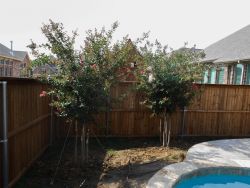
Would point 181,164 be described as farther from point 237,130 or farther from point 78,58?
point 237,130

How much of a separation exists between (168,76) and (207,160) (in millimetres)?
2603

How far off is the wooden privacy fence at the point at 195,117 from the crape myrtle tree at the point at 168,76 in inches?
41.3

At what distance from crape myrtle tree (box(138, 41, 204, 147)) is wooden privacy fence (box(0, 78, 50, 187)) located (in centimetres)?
309

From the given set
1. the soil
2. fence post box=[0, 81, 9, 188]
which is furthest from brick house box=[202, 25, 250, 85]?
fence post box=[0, 81, 9, 188]

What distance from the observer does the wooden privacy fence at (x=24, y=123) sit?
4777 mm

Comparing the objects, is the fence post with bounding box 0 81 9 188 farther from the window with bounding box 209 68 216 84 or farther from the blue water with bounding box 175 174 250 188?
the window with bounding box 209 68 216 84

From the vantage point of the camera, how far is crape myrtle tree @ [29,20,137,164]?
5.73 metres

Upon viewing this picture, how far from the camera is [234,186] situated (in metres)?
6.11

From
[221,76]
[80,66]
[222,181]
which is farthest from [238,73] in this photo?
[80,66]

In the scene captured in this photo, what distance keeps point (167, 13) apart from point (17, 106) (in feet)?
25.3

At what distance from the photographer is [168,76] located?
7.69 metres

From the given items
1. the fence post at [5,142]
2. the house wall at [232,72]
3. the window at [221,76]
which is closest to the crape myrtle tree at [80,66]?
the fence post at [5,142]

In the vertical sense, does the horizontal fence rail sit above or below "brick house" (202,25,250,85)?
below

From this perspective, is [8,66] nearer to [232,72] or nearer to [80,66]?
[232,72]
